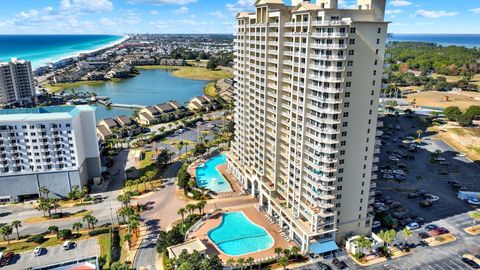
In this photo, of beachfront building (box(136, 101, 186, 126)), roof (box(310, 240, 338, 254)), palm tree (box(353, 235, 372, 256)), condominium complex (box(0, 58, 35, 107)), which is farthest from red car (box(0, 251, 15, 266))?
condominium complex (box(0, 58, 35, 107))

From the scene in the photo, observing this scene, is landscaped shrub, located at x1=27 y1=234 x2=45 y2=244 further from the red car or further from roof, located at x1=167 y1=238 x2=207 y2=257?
roof, located at x1=167 y1=238 x2=207 y2=257

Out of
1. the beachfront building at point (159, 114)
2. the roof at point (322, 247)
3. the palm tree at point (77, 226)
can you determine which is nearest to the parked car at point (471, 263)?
the roof at point (322, 247)

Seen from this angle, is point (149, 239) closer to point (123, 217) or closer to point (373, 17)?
point (123, 217)

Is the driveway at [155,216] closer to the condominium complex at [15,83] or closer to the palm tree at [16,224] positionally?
the palm tree at [16,224]

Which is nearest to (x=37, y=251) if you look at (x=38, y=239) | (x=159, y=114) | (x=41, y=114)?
(x=38, y=239)

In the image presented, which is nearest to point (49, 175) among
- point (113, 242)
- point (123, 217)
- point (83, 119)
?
point (83, 119)
